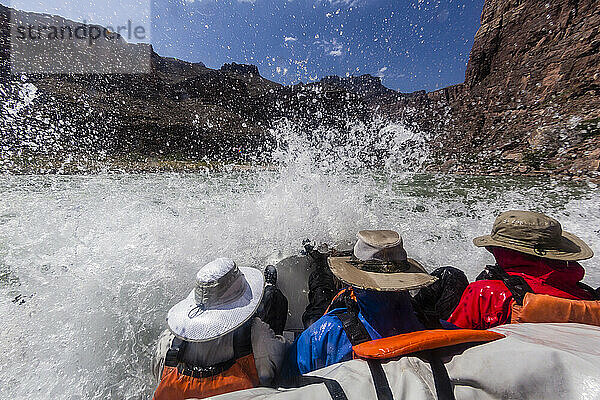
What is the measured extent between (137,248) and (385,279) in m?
5.27

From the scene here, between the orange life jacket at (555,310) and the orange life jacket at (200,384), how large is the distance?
162cm

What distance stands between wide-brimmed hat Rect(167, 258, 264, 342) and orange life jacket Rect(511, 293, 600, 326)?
1.60m

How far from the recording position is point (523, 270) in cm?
175

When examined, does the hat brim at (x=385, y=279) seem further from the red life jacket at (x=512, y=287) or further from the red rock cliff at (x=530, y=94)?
the red rock cliff at (x=530, y=94)

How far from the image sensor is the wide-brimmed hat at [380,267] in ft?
4.63

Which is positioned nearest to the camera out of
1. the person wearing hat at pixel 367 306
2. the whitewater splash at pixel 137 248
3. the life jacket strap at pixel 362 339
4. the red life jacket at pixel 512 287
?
the life jacket strap at pixel 362 339

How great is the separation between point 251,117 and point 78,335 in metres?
90.6

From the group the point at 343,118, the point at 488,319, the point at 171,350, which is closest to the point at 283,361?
the point at 171,350

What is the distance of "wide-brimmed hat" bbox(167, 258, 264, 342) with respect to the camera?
145 cm

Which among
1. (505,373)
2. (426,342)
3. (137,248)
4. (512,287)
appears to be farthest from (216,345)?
(137,248)

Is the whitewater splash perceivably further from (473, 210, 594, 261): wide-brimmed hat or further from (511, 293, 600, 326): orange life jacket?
(511, 293, 600, 326): orange life jacket

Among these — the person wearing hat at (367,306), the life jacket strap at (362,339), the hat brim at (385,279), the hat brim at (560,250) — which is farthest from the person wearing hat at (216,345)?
the hat brim at (560,250)

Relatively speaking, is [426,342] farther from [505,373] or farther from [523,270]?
[523,270]

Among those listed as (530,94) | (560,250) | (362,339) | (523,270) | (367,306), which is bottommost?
(362,339)
